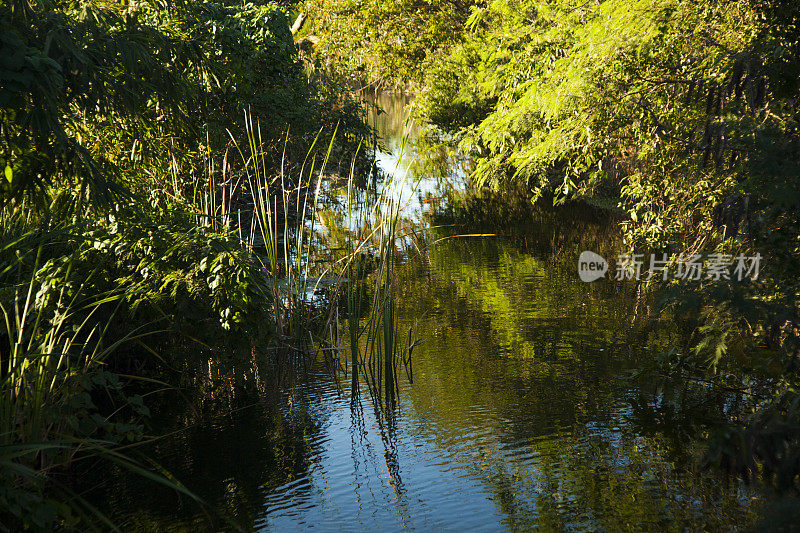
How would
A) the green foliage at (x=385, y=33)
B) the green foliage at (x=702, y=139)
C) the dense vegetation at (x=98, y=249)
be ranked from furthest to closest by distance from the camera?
the green foliage at (x=385, y=33) → the green foliage at (x=702, y=139) → the dense vegetation at (x=98, y=249)

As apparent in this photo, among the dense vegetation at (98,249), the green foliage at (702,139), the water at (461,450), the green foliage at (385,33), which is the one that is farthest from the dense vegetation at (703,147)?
the green foliage at (385,33)

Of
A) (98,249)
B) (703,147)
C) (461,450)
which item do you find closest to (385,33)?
(703,147)

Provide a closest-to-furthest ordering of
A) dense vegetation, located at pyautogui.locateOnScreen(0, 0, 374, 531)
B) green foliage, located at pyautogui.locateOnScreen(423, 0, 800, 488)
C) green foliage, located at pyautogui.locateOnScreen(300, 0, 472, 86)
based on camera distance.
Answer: dense vegetation, located at pyautogui.locateOnScreen(0, 0, 374, 531), green foliage, located at pyautogui.locateOnScreen(423, 0, 800, 488), green foliage, located at pyautogui.locateOnScreen(300, 0, 472, 86)

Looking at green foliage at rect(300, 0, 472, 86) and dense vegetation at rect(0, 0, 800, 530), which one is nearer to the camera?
dense vegetation at rect(0, 0, 800, 530)

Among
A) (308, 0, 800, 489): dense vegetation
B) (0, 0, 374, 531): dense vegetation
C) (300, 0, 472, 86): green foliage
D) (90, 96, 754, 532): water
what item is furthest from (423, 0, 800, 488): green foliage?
(300, 0, 472, 86): green foliage

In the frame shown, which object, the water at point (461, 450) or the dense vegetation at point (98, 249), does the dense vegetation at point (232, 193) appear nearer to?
the dense vegetation at point (98, 249)

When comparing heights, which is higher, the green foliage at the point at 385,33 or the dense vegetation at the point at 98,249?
the green foliage at the point at 385,33

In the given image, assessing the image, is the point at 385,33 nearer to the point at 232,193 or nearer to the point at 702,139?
the point at 232,193

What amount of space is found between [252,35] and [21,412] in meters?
4.82

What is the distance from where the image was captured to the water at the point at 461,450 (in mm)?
3076

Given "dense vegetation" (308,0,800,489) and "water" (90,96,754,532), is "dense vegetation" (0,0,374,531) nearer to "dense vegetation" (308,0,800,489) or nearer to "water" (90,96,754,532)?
"water" (90,96,754,532)

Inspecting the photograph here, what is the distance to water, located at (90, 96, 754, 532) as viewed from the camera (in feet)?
10.1

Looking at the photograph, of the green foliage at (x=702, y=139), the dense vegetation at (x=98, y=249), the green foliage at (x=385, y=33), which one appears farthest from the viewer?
the green foliage at (x=385, y=33)

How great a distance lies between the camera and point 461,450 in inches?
144
